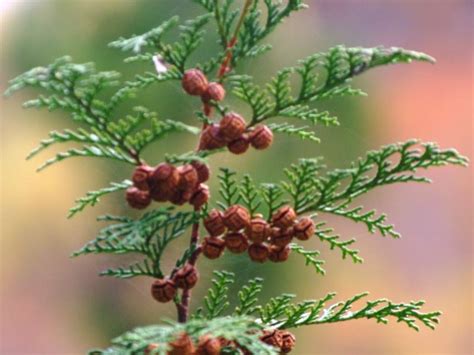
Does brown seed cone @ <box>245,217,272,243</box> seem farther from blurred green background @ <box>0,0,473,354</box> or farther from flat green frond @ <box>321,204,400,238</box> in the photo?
blurred green background @ <box>0,0,473,354</box>

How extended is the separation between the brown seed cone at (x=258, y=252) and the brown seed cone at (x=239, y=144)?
0.21ft

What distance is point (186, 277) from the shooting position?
555 mm

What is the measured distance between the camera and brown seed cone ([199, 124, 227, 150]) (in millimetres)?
549

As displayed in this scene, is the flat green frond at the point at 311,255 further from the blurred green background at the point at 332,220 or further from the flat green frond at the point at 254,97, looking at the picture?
the blurred green background at the point at 332,220

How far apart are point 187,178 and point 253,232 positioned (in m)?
0.06

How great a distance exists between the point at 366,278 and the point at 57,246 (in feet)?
5.06

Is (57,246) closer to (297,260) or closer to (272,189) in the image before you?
(297,260)

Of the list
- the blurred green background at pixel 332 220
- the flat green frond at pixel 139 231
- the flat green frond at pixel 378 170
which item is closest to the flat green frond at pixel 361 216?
the flat green frond at pixel 378 170

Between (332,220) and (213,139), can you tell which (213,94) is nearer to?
(213,139)

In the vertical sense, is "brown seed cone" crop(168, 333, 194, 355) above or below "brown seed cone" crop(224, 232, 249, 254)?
below

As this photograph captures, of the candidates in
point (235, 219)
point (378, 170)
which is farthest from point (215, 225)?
point (378, 170)

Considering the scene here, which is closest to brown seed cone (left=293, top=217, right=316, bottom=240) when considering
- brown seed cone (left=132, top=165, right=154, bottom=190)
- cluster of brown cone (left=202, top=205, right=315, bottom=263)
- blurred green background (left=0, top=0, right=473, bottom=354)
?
cluster of brown cone (left=202, top=205, right=315, bottom=263)

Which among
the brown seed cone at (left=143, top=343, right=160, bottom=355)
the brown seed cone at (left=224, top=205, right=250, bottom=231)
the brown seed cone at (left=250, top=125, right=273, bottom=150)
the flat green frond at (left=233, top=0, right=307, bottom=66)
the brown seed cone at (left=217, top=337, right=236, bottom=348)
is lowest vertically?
the brown seed cone at (left=143, top=343, right=160, bottom=355)

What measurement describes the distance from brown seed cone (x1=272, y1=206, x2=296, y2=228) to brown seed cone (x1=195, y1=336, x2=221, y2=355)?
0.10 m
